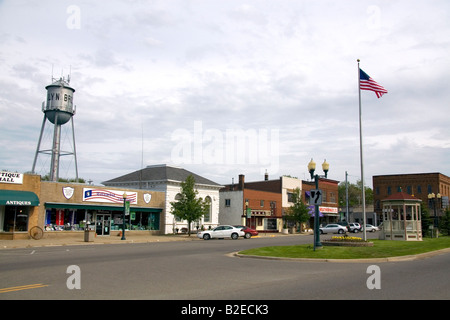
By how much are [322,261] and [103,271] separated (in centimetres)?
918

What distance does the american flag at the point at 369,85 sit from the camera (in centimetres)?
2695

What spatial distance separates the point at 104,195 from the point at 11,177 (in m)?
9.55

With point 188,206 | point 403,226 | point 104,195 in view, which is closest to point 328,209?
point 188,206

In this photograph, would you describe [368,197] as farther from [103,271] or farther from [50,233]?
[103,271]

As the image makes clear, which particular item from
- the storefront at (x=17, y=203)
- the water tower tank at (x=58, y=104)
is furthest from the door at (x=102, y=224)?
the water tower tank at (x=58, y=104)

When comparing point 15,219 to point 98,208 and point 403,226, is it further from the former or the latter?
point 403,226

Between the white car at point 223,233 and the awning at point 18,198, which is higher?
the awning at point 18,198

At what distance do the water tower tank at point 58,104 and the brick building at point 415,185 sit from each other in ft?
200

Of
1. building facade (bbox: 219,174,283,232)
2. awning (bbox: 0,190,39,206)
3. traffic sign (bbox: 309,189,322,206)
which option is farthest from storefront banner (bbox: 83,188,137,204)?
traffic sign (bbox: 309,189,322,206)

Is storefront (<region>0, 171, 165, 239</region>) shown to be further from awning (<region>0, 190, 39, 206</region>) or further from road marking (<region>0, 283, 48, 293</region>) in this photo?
road marking (<region>0, 283, 48, 293</region>)

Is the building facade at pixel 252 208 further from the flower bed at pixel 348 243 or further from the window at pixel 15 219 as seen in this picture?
the flower bed at pixel 348 243

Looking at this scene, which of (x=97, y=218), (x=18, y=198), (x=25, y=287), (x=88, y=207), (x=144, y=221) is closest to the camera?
(x=25, y=287)

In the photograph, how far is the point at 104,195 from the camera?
4209 cm
